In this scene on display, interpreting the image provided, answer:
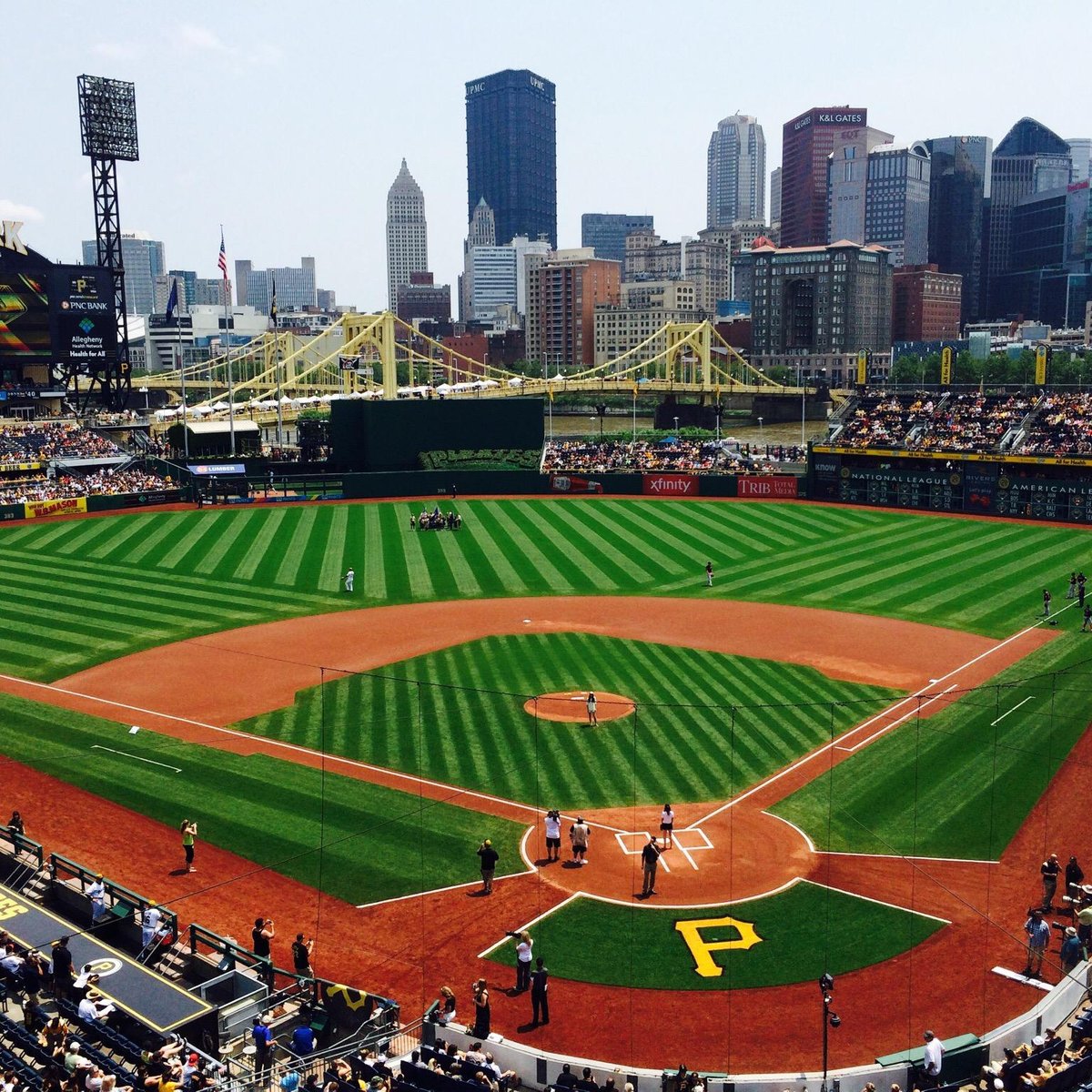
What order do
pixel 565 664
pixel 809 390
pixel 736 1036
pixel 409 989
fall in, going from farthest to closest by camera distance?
1. pixel 809 390
2. pixel 565 664
3. pixel 409 989
4. pixel 736 1036

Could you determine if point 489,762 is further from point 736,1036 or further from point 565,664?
point 736,1036

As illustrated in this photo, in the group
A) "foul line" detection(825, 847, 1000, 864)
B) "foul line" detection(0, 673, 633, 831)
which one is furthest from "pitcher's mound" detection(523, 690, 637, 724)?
"foul line" detection(825, 847, 1000, 864)

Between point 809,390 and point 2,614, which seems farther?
point 809,390

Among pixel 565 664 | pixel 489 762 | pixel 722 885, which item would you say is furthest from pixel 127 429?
pixel 722 885

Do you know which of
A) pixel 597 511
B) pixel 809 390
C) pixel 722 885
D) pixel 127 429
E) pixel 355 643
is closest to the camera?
pixel 722 885

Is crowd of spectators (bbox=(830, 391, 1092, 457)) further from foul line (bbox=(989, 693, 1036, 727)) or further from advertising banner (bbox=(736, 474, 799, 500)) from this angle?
foul line (bbox=(989, 693, 1036, 727))

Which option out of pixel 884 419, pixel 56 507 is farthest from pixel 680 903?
pixel 884 419
